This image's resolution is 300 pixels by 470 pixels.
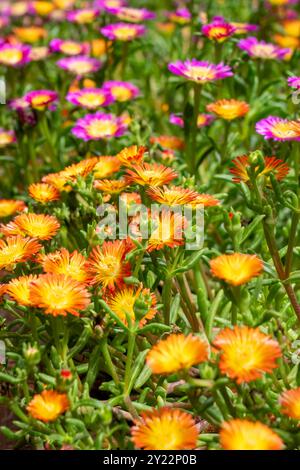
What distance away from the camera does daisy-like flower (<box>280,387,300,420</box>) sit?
4.14ft

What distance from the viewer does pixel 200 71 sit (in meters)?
2.25

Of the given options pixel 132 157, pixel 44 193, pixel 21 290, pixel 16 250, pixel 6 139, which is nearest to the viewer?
pixel 21 290

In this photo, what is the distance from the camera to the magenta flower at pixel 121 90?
2613mm

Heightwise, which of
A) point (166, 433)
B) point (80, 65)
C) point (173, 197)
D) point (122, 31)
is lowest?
point (166, 433)

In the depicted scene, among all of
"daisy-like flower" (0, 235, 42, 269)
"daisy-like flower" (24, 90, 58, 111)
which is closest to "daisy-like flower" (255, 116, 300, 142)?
"daisy-like flower" (0, 235, 42, 269)

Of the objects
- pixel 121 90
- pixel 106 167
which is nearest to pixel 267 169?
pixel 106 167

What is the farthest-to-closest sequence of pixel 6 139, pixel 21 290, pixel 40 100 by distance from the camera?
pixel 6 139
pixel 40 100
pixel 21 290

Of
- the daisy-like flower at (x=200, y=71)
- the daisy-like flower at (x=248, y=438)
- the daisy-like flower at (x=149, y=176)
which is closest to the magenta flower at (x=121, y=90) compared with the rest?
the daisy-like flower at (x=200, y=71)

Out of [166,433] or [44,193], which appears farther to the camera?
[44,193]

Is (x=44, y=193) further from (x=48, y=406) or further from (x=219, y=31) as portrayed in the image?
(x=219, y=31)

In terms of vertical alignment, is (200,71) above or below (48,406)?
above

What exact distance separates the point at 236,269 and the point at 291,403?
10.6 inches

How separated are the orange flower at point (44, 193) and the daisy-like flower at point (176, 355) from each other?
0.71 metres
